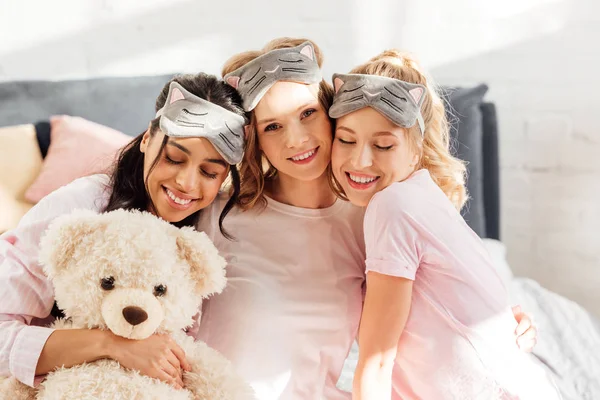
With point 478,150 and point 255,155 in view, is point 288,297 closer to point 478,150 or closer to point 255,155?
point 255,155

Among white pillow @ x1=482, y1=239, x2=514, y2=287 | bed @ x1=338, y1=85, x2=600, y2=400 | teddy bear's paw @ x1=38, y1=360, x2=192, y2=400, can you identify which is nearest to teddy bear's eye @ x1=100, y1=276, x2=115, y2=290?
teddy bear's paw @ x1=38, y1=360, x2=192, y2=400

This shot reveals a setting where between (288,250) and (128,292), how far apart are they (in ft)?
1.49

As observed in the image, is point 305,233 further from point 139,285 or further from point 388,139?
point 139,285

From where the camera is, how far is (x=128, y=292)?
0.90m

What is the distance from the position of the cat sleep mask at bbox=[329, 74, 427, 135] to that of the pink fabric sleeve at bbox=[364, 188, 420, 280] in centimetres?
16

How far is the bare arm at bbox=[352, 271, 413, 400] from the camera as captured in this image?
1074 mm

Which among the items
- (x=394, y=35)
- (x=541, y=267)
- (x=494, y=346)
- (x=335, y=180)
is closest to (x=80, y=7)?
(x=394, y=35)

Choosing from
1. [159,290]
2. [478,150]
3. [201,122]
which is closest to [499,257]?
[478,150]

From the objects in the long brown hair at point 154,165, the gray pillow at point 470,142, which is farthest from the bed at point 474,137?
the long brown hair at point 154,165

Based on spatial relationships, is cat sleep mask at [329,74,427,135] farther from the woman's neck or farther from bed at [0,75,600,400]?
bed at [0,75,600,400]

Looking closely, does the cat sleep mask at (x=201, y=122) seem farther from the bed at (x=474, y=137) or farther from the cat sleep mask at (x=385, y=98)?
the bed at (x=474, y=137)

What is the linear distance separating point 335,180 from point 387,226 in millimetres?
264

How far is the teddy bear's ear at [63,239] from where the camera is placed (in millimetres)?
949

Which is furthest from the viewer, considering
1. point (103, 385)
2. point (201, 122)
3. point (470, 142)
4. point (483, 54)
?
point (483, 54)
